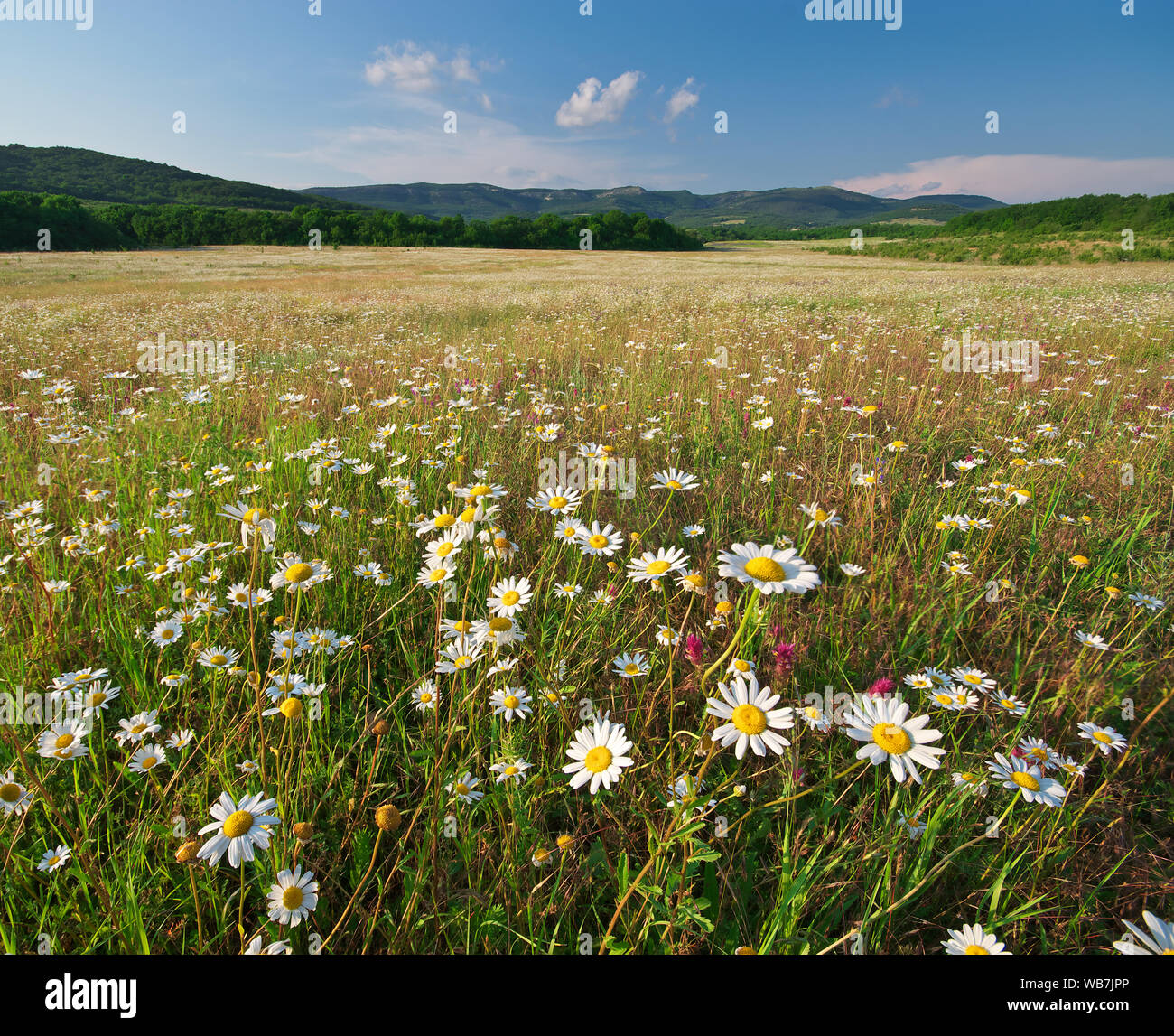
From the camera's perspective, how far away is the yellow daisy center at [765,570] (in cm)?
107

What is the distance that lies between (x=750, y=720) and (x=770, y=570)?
0.29 metres

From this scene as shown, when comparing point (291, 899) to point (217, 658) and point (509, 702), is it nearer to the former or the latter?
point (509, 702)

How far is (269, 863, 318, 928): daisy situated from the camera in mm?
1054

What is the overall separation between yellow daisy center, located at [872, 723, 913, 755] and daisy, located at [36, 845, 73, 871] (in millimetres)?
1803

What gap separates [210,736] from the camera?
1.58 m

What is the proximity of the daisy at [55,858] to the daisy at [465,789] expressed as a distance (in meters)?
0.86

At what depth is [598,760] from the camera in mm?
1170

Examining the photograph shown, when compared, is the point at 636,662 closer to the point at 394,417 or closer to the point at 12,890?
the point at 12,890

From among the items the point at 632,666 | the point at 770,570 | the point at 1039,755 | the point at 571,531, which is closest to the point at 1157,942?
the point at 1039,755

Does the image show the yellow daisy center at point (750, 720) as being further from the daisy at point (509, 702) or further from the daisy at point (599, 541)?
the daisy at point (599, 541)

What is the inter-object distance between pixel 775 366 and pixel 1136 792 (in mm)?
4355

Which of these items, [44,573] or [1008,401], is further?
[1008,401]

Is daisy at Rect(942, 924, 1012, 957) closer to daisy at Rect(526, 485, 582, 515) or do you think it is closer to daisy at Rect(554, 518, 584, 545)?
daisy at Rect(554, 518, 584, 545)
